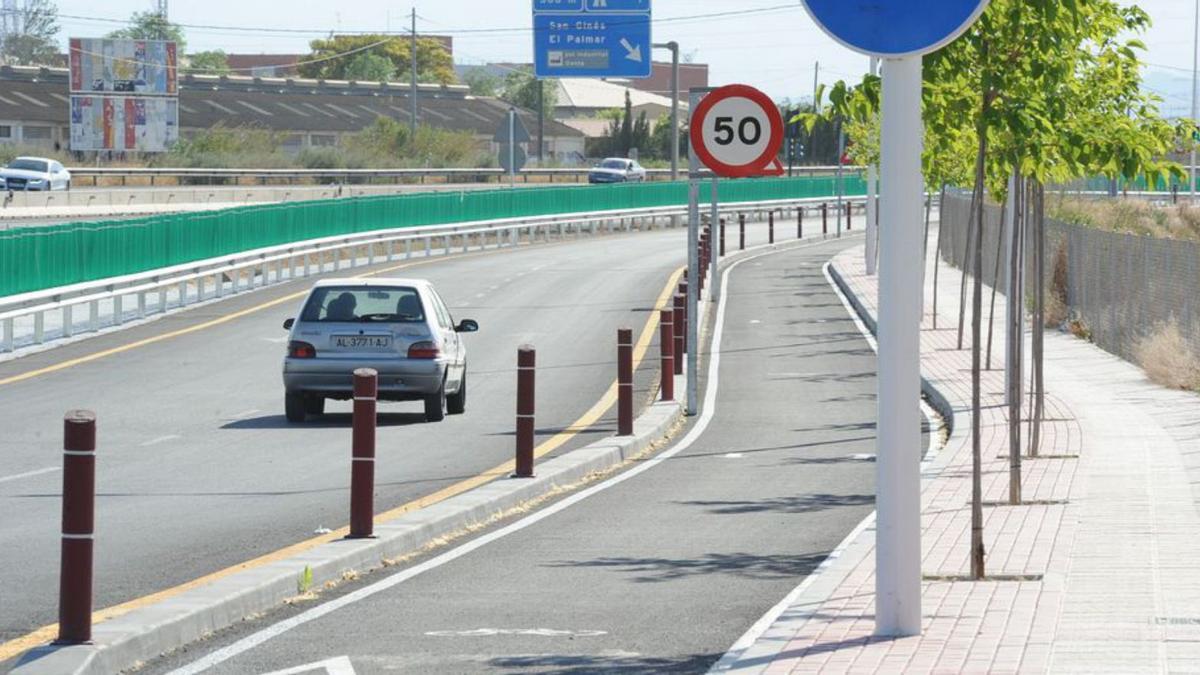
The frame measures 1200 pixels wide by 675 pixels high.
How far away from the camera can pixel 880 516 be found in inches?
343

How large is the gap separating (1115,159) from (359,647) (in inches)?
206

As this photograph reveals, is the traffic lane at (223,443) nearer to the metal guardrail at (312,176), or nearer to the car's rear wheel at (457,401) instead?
the car's rear wheel at (457,401)

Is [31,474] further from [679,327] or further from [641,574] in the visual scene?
[679,327]

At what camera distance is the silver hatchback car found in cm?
2117

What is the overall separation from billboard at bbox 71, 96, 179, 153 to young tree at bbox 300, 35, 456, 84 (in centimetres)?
7801

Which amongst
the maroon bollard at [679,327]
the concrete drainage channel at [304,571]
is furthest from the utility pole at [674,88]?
the concrete drainage channel at [304,571]

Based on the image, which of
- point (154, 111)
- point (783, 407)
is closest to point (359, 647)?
point (783, 407)

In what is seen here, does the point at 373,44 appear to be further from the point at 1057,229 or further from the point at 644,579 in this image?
the point at 644,579

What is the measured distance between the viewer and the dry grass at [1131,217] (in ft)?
163

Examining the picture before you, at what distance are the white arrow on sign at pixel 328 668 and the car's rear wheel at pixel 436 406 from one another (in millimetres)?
12763

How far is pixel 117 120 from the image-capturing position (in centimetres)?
10481

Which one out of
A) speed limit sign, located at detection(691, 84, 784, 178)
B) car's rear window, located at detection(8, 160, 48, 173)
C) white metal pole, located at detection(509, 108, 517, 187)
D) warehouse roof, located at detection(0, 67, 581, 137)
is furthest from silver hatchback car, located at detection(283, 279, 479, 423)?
warehouse roof, located at detection(0, 67, 581, 137)

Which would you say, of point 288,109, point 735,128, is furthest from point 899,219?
point 288,109

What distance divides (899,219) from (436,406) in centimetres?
1355
